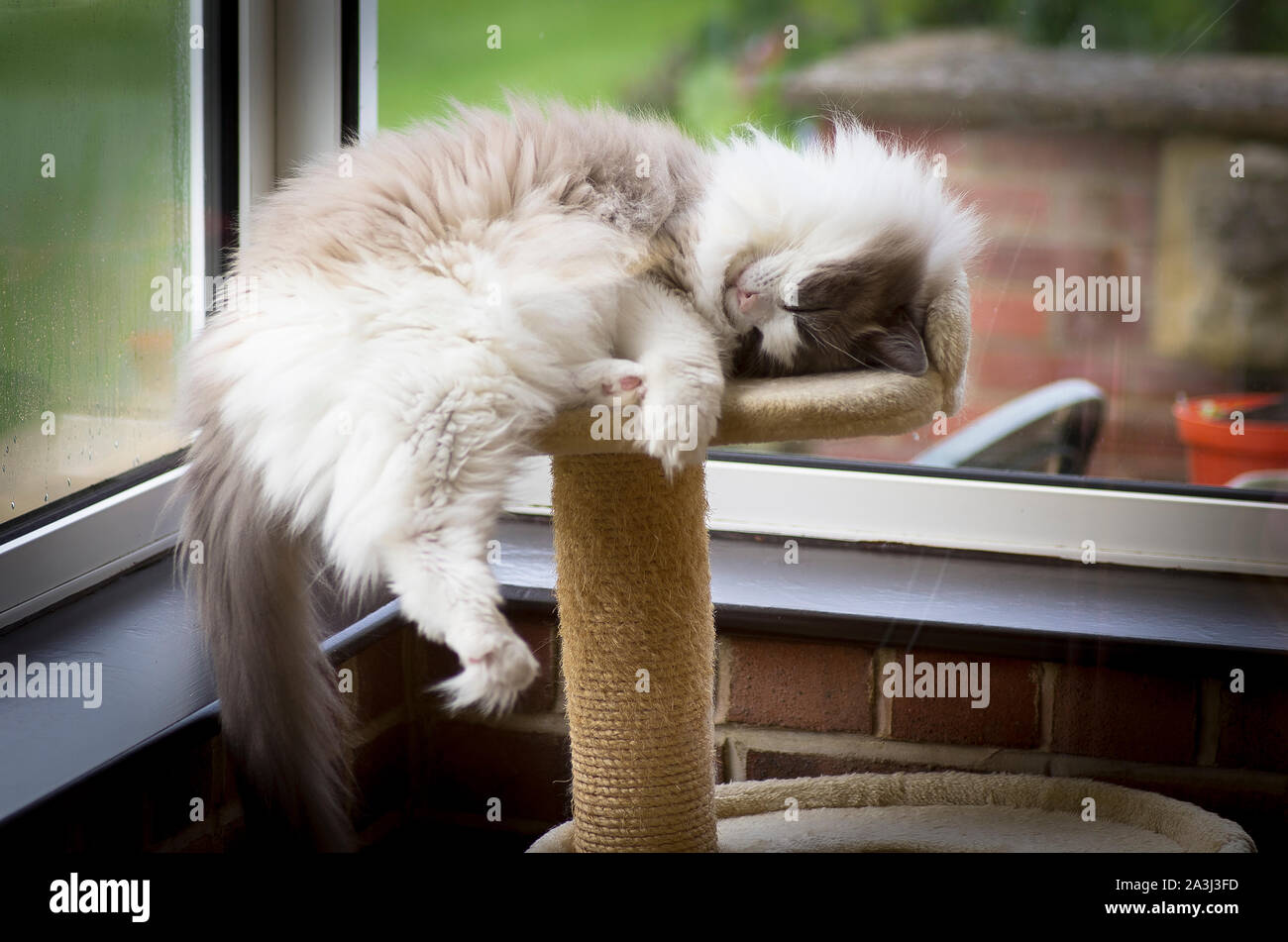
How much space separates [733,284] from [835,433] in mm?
218

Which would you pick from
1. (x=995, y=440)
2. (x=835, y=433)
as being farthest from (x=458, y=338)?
(x=995, y=440)

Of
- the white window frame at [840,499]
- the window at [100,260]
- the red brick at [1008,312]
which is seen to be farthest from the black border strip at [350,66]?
the red brick at [1008,312]

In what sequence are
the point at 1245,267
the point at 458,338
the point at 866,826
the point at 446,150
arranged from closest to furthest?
the point at 458,338
the point at 446,150
the point at 866,826
the point at 1245,267

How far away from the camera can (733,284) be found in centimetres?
129

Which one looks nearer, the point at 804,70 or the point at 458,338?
the point at 458,338

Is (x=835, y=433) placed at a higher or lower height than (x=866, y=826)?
higher

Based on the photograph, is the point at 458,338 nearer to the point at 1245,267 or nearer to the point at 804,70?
the point at 804,70

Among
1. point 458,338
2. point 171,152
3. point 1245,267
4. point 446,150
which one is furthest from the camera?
point 1245,267

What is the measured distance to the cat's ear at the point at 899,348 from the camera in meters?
1.25

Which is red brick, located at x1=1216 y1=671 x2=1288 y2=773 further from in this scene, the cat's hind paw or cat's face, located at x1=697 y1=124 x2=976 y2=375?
the cat's hind paw

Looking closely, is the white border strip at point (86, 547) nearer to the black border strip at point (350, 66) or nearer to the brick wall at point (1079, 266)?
the black border strip at point (350, 66)

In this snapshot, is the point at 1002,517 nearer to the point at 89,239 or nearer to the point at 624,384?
the point at 624,384

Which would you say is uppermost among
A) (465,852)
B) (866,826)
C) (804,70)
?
(804,70)

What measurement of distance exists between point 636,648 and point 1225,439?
3.82ft
